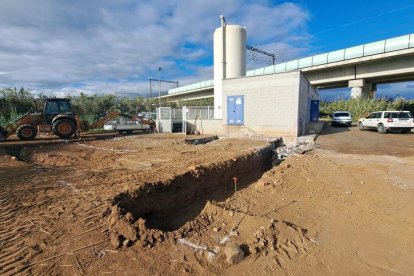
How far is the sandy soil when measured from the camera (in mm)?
3631

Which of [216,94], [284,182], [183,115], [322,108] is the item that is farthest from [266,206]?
[322,108]

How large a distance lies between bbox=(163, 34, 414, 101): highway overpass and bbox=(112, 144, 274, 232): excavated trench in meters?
12.9

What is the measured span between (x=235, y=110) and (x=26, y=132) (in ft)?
42.4

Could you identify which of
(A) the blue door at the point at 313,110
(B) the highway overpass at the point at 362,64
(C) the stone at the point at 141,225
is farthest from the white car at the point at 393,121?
(C) the stone at the point at 141,225

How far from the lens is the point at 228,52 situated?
2175cm

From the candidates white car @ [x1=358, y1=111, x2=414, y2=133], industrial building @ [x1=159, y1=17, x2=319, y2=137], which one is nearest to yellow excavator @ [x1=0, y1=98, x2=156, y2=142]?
industrial building @ [x1=159, y1=17, x2=319, y2=137]

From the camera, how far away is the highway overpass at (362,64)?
23.5 metres

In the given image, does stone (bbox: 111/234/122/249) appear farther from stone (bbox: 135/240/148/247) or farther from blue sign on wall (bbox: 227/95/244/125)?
blue sign on wall (bbox: 227/95/244/125)

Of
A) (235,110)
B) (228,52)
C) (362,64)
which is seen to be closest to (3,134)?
(235,110)

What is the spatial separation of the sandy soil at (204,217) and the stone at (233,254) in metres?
0.08

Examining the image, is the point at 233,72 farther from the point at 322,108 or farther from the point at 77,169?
the point at 322,108

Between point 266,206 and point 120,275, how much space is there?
12.0 ft

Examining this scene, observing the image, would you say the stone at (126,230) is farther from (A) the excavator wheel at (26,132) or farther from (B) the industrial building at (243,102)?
(A) the excavator wheel at (26,132)

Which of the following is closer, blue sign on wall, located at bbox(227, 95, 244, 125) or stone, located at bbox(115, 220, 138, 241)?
stone, located at bbox(115, 220, 138, 241)
